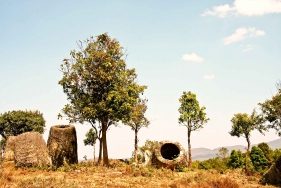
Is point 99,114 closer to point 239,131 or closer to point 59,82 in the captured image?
point 59,82

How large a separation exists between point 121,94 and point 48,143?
24.8 feet

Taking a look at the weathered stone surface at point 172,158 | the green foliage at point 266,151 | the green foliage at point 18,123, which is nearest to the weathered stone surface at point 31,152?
the weathered stone surface at point 172,158

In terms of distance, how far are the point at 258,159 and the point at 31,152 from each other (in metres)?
47.0

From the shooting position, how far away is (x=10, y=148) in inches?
1156

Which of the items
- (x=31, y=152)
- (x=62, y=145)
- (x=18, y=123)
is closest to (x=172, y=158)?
(x=62, y=145)

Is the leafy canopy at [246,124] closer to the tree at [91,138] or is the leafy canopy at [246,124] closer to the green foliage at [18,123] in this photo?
the tree at [91,138]

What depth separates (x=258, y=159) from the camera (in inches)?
1969

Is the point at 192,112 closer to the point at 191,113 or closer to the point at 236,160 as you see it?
the point at 191,113

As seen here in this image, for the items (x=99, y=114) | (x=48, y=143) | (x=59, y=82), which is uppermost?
(x=59, y=82)

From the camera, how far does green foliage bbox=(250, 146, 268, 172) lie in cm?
4916

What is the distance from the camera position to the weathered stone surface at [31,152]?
58.3ft

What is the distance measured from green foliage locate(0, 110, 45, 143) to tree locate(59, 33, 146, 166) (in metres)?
38.9

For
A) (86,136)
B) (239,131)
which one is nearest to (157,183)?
(239,131)

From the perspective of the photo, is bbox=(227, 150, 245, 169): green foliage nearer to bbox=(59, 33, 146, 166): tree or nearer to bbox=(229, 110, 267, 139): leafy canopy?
bbox=(229, 110, 267, 139): leafy canopy
